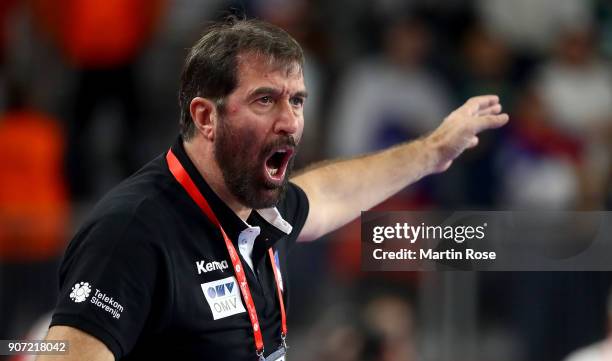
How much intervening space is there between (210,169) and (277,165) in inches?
8.2

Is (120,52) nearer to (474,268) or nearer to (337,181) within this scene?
(337,181)

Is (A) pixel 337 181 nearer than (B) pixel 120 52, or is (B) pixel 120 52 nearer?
(A) pixel 337 181

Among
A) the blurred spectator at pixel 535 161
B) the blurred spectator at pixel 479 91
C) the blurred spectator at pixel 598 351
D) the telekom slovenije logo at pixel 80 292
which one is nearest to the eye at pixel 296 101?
the telekom slovenije logo at pixel 80 292

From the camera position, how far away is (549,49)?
803 cm

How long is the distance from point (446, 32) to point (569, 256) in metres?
4.56

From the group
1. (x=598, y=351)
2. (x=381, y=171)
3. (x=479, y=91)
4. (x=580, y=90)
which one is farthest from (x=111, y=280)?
(x=580, y=90)

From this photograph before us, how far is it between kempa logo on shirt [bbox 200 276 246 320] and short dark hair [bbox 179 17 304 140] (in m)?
0.47

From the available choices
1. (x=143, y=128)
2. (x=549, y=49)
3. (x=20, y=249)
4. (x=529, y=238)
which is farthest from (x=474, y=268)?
(x=549, y=49)

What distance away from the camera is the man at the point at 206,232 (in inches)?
116

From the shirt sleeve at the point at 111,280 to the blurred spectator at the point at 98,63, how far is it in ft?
13.7

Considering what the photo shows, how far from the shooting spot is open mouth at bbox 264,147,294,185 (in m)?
3.32

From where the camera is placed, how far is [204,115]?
332cm

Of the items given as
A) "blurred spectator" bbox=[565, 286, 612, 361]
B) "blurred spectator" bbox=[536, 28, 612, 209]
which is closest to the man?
"blurred spectator" bbox=[565, 286, 612, 361]

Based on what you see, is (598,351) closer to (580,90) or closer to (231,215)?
(231,215)
